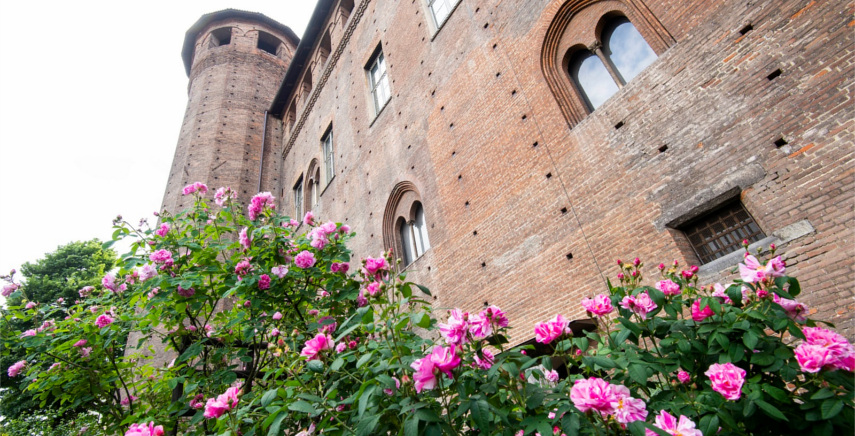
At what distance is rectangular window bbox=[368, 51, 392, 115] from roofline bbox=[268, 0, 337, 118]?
5541 millimetres

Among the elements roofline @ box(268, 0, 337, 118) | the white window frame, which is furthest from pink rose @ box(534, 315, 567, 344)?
roofline @ box(268, 0, 337, 118)

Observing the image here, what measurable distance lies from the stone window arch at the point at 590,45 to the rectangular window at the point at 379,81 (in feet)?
17.2

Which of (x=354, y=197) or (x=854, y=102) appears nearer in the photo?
(x=854, y=102)

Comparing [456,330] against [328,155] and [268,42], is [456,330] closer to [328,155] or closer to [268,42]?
[328,155]

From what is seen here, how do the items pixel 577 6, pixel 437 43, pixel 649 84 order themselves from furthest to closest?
pixel 437 43
pixel 577 6
pixel 649 84

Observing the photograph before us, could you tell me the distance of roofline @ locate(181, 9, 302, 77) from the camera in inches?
882

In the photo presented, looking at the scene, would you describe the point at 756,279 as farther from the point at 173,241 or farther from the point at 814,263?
the point at 173,241

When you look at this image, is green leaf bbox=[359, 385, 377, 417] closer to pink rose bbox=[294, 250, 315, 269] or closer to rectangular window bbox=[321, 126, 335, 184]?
pink rose bbox=[294, 250, 315, 269]

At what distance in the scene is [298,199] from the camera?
643 inches

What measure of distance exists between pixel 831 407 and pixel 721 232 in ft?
10.7

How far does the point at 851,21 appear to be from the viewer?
3531mm

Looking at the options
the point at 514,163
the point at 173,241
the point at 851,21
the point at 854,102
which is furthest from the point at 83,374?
the point at 851,21

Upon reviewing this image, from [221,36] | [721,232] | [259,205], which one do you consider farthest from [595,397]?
[221,36]

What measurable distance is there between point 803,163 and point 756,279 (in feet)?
8.92
